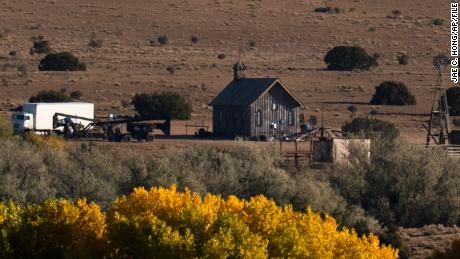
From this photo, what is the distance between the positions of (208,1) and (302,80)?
32.0m

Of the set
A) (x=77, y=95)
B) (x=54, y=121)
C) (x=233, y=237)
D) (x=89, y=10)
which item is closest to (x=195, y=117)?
(x=77, y=95)

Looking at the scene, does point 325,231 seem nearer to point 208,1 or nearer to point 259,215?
point 259,215

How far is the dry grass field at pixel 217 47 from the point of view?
79.2 metres

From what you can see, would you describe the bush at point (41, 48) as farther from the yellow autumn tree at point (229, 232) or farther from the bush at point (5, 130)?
the yellow autumn tree at point (229, 232)

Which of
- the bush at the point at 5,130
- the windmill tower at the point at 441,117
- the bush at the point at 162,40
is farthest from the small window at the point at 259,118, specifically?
the bush at the point at 162,40

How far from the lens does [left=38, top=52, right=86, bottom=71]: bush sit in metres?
86.0

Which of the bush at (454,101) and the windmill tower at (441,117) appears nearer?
the windmill tower at (441,117)

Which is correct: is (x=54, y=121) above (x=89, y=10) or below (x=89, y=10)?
below

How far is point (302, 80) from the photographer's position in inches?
3364

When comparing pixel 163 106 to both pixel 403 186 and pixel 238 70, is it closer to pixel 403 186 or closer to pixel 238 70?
pixel 238 70

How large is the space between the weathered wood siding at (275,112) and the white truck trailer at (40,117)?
302 inches

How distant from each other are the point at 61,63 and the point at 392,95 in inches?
812

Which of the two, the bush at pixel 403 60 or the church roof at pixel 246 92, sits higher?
the bush at pixel 403 60

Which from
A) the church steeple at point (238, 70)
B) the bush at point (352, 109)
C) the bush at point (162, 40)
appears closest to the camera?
the church steeple at point (238, 70)
